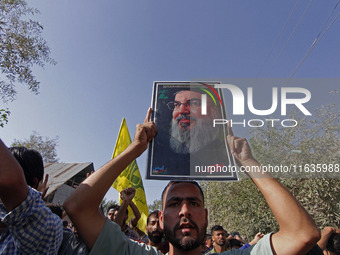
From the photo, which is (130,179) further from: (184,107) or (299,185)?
(299,185)

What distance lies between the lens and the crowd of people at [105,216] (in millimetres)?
1391

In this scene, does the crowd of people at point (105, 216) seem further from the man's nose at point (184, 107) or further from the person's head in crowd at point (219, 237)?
the person's head in crowd at point (219, 237)

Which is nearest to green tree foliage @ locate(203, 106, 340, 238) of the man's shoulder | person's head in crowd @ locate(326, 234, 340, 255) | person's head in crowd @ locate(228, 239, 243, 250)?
person's head in crowd @ locate(326, 234, 340, 255)

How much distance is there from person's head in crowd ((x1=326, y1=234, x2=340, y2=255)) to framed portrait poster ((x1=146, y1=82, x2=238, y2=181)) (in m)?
2.34

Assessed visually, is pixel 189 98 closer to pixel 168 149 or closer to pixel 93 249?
pixel 168 149

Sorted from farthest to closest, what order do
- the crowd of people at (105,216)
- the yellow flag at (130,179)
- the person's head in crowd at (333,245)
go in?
the yellow flag at (130,179) → the person's head in crowd at (333,245) → the crowd of people at (105,216)

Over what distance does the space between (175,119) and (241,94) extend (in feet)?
2.58

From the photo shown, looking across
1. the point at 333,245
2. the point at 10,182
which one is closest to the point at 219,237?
the point at 333,245

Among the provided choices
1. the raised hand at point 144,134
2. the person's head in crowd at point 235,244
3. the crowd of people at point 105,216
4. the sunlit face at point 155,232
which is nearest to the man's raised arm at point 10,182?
the crowd of people at point 105,216

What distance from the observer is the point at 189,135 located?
243cm

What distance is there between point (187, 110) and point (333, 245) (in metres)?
2.75

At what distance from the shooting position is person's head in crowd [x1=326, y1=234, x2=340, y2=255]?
3383 mm

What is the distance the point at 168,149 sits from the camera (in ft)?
7.65

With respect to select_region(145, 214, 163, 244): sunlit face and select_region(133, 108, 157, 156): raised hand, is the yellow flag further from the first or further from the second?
select_region(133, 108, 157, 156): raised hand
